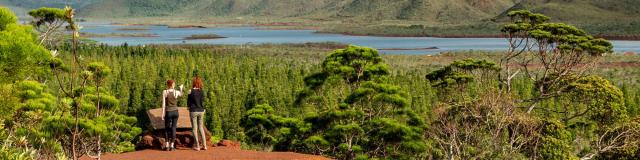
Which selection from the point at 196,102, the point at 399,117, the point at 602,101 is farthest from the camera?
the point at 399,117

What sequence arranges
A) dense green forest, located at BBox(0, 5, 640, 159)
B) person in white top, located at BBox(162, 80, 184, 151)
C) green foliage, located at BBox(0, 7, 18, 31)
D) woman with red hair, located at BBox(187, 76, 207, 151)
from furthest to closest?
1. dense green forest, located at BBox(0, 5, 640, 159)
2. woman with red hair, located at BBox(187, 76, 207, 151)
3. person in white top, located at BBox(162, 80, 184, 151)
4. green foliage, located at BBox(0, 7, 18, 31)

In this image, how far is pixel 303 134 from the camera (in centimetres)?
4866

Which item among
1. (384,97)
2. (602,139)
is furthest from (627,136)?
(384,97)

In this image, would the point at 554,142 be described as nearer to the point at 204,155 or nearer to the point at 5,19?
the point at 204,155

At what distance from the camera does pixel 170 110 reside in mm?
26344

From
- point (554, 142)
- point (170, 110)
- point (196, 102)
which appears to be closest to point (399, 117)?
point (554, 142)

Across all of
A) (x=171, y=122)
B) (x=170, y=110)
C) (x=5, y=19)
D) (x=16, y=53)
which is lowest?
(x=171, y=122)

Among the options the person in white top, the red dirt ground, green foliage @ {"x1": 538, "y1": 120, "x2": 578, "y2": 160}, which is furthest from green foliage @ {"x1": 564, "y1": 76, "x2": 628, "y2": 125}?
the person in white top

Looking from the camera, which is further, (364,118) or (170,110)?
(364,118)

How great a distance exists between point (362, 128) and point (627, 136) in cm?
1470

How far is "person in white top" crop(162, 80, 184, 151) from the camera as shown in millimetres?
25677

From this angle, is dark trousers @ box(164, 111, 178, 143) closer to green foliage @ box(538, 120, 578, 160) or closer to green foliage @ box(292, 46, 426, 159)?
green foliage @ box(292, 46, 426, 159)

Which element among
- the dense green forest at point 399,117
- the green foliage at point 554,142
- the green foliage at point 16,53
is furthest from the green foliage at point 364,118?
the green foliage at point 16,53

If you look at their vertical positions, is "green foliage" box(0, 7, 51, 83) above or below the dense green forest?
above
